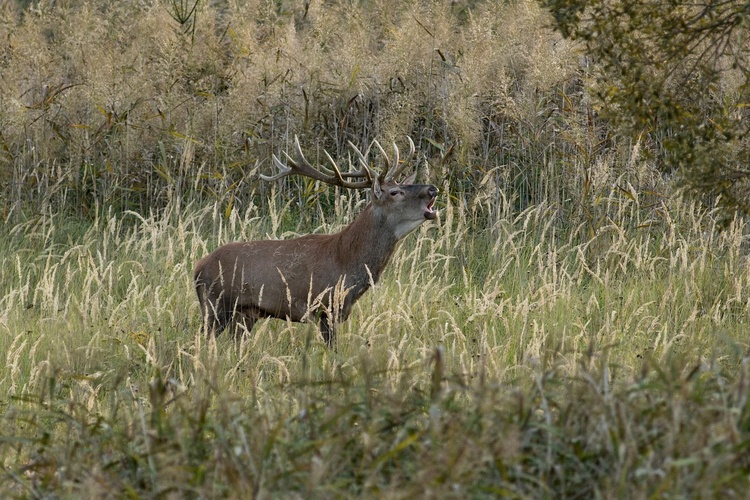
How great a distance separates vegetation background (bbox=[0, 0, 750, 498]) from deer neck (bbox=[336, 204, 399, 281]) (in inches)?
11.6

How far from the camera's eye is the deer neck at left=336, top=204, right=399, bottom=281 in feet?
25.0

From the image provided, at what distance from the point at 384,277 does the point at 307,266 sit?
4.43 feet

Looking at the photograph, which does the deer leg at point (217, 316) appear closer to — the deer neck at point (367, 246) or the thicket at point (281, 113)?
the deer neck at point (367, 246)

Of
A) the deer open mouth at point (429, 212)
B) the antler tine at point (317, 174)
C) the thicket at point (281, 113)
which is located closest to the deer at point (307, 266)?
the deer open mouth at point (429, 212)

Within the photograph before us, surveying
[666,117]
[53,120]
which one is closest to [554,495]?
[666,117]

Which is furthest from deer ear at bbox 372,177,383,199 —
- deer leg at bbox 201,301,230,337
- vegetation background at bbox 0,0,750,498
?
deer leg at bbox 201,301,230,337

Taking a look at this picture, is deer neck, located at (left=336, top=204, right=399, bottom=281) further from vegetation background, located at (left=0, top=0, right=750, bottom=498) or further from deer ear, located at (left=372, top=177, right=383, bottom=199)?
vegetation background, located at (left=0, top=0, right=750, bottom=498)

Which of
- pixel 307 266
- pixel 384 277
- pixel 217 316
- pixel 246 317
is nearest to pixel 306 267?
pixel 307 266

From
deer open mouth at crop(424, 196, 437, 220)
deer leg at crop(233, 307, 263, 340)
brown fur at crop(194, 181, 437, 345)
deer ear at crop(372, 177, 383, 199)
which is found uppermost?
deer ear at crop(372, 177, 383, 199)

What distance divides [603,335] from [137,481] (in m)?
4.12

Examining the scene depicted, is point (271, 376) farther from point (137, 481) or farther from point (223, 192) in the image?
point (223, 192)

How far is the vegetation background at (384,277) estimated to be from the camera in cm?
362

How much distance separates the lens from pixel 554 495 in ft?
11.5

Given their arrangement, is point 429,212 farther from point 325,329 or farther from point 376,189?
point 325,329
